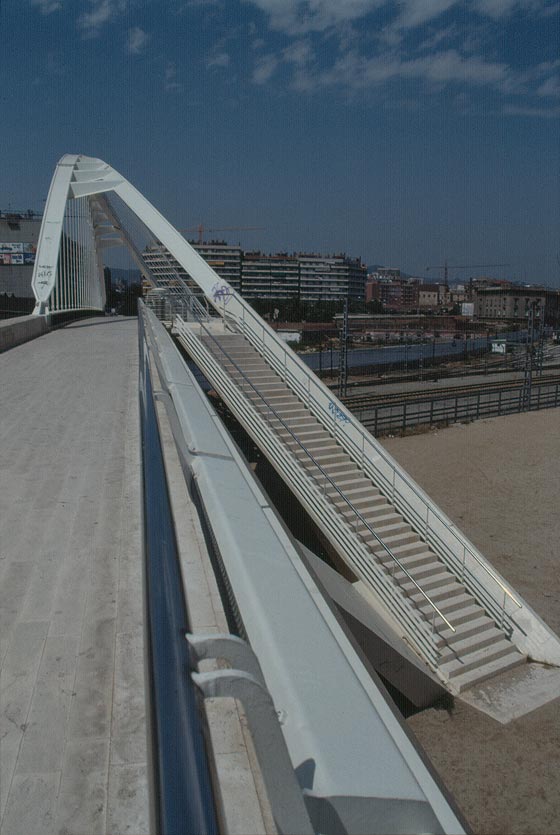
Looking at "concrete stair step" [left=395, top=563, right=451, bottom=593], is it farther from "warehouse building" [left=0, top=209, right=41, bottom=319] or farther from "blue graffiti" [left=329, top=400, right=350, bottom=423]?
"warehouse building" [left=0, top=209, right=41, bottom=319]

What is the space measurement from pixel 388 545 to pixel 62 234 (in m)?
21.9

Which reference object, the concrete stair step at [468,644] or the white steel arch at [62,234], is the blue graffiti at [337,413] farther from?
the white steel arch at [62,234]

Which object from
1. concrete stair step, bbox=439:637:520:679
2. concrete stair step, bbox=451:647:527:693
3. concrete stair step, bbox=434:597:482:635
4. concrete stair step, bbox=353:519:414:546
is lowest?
concrete stair step, bbox=451:647:527:693

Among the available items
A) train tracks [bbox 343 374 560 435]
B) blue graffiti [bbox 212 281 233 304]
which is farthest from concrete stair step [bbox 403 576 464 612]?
train tracks [bbox 343 374 560 435]

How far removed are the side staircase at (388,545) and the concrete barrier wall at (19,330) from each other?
16.0 feet

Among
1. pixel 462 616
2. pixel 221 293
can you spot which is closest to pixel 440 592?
pixel 462 616

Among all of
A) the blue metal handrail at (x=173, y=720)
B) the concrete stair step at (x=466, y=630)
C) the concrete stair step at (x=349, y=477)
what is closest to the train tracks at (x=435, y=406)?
the concrete stair step at (x=349, y=477)

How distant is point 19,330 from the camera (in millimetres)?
16562

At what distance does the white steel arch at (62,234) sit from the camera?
19.2 m

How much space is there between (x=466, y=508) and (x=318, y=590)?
1176 centimetres

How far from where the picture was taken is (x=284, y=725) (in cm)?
112

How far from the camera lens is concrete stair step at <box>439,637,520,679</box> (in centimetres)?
793

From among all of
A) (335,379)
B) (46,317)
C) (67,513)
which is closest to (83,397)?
(67,513)

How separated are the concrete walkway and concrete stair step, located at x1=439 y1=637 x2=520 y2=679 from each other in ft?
15.3
